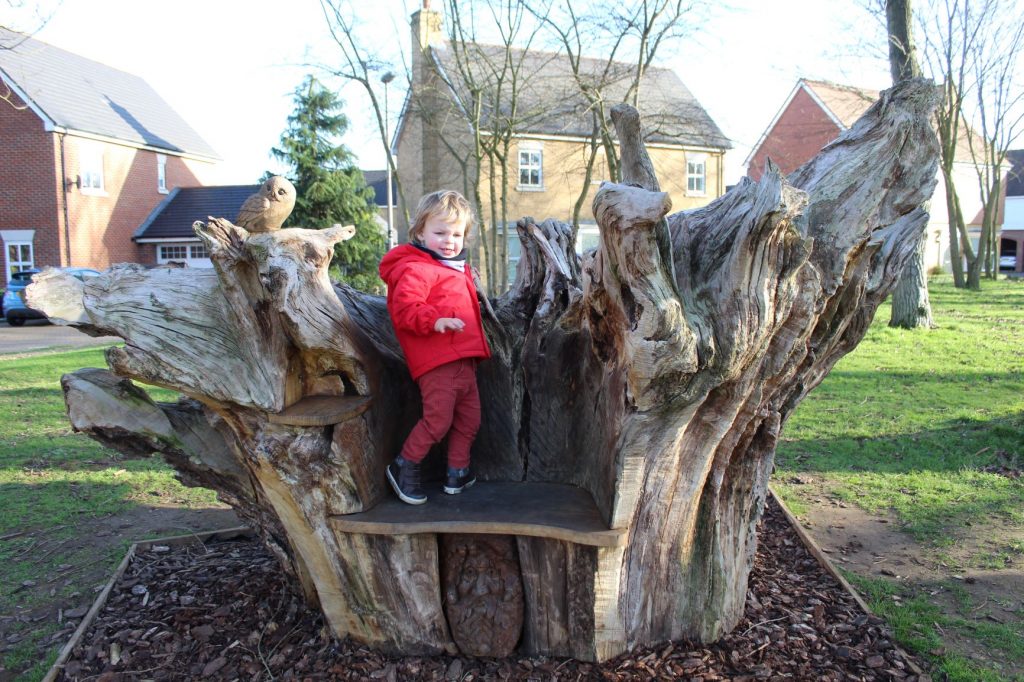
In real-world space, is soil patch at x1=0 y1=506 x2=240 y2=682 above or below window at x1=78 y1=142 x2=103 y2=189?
below

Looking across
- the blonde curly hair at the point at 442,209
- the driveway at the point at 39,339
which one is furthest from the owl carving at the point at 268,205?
the driveway at the point at 39,339

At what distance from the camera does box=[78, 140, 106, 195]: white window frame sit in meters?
25.9

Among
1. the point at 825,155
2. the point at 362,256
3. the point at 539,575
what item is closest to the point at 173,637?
the point at 539,575

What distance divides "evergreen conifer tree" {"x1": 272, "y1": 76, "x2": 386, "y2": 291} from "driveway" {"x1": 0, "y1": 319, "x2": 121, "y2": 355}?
18.3 feet

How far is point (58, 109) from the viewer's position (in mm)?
25406

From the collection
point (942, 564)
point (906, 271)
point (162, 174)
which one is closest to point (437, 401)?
point (942, 564)

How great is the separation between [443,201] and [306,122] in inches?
708

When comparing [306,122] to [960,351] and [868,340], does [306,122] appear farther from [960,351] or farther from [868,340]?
[960,351]

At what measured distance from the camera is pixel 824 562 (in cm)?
395

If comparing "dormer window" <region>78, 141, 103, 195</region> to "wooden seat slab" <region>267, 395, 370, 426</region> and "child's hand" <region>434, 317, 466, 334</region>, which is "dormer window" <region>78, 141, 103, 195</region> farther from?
"child's hand" <region>434, 317, 466, 334</region>

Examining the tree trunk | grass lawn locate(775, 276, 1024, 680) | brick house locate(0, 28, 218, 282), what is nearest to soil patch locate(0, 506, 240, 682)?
grass lawn locate(775, 276, 1024, 680)

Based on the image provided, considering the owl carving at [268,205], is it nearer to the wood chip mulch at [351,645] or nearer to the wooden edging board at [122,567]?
the wood chip mulch at [351,645]

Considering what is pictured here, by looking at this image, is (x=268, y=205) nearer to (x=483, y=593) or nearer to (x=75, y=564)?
(x=483, y=593)

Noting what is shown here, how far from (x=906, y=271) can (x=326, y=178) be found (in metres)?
13.7
